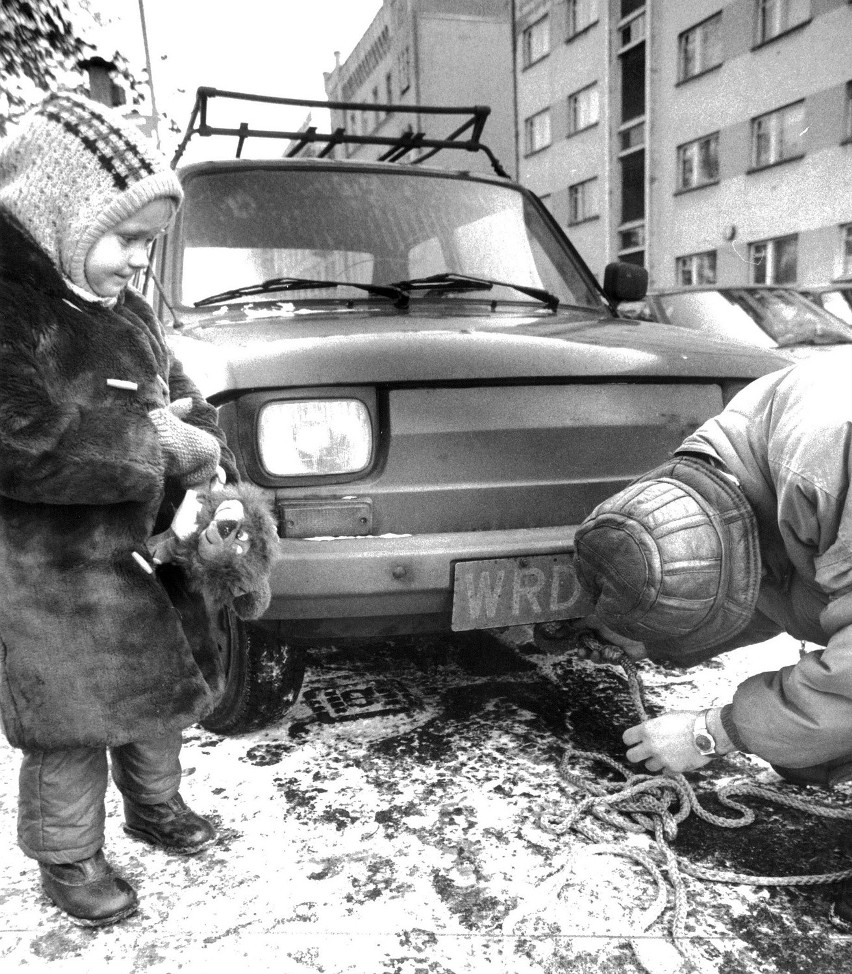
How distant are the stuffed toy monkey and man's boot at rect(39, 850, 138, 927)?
0.57m

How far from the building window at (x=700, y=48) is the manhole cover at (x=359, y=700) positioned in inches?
642

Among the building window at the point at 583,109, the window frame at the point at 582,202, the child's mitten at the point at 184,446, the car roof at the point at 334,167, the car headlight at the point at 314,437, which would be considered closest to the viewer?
the child's mitten at the point at 184,446

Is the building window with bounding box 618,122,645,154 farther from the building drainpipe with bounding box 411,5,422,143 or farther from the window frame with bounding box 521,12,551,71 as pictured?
the building drainpipe with bounding box 411,5,422,143

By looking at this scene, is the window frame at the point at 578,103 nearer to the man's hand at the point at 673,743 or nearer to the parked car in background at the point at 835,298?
the parked car in background at the point at 835,298

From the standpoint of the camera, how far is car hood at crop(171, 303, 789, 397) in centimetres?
193

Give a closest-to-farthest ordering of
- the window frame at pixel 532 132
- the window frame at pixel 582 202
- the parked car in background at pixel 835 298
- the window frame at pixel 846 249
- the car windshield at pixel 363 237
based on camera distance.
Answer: the car windshield at pixel 363 237, the parked car in background at pixel 835 298, the window frame at pixel 846 249, the window frame at pixel 582 202, the window frame at pixel 532 132

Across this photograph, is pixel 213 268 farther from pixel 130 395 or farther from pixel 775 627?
pixel 775 627

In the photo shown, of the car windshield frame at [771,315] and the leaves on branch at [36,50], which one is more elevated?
the leaves on branch at [36,50]

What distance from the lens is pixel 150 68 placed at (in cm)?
1003

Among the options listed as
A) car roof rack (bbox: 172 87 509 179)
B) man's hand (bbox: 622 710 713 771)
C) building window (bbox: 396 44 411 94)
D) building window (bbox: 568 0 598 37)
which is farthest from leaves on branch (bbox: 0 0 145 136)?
building window (bbox: 396 44 411 94)

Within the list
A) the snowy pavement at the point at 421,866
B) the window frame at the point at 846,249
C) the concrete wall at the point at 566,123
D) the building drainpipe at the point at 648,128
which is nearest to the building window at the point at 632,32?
the concrete wall at the point at 566,123

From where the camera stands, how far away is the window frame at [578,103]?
19.4 metres

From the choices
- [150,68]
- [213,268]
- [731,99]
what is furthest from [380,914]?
[731,99]

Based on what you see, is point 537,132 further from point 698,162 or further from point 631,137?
point 698,162
